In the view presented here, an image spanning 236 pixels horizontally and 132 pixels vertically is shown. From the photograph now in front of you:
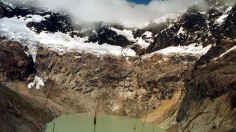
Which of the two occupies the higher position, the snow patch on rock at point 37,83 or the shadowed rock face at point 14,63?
the shadowed rock face at point 14,63

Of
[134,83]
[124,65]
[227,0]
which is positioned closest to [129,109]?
[134,83]

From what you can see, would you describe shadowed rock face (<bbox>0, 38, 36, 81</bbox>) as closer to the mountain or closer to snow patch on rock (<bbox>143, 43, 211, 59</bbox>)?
the mountain

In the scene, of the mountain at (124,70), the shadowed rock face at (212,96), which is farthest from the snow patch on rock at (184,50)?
the shadowed rock face at (212,96)

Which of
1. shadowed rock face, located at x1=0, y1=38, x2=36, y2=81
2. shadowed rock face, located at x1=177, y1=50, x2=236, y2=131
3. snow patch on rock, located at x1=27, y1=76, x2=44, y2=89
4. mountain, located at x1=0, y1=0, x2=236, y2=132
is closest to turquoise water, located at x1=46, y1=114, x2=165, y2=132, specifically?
mountain, located at x1=0, y1=0, x2=236, y2=132

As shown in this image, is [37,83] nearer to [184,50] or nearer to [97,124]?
[97,124]

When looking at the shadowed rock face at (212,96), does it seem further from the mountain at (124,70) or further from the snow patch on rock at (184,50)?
the snow patch on rock at (184,50)

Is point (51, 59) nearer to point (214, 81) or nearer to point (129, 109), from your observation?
point (129, 109)
